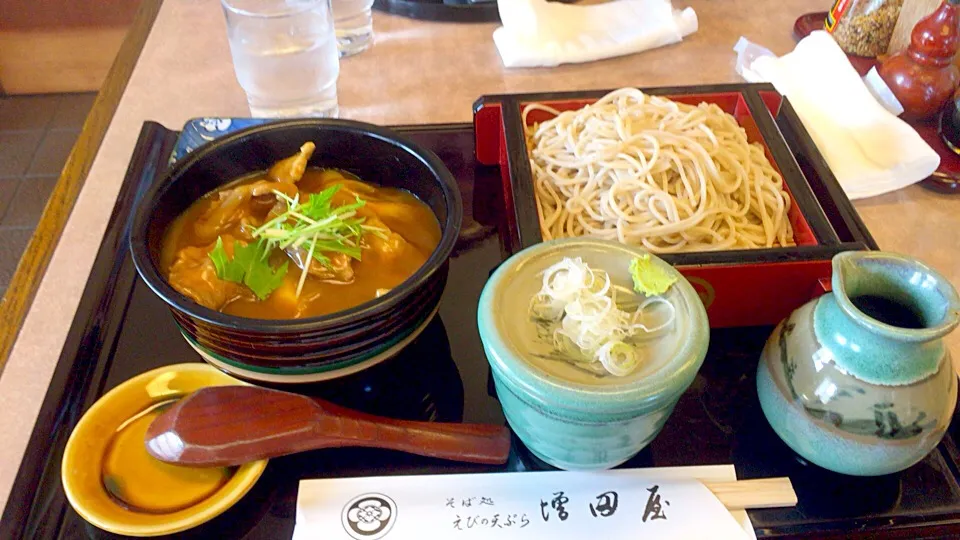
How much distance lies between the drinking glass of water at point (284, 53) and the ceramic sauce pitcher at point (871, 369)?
125cm

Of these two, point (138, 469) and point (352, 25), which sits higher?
point (352, 25)

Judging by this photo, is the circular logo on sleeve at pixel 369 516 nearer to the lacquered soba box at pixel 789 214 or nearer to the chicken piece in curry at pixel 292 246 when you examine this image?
the chicken piece in curry at pixel 292 246

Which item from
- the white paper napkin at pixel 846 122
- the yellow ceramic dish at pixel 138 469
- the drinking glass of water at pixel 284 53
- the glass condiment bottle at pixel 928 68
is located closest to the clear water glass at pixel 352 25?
the drinking glass of water at pixel 284 53

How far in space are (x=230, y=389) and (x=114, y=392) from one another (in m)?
0.19

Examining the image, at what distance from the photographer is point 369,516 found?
37.3 inches

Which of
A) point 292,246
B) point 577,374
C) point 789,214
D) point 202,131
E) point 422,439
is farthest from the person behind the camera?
point 202,131

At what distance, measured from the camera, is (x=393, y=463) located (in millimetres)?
1038

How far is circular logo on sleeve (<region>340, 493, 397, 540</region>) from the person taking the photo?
93 centimetres

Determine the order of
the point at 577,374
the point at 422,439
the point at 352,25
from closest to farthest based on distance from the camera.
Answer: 1. the point at 577,374
2. the point at 422,439
3. the point at 352,25

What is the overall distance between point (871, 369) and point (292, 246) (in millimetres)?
849

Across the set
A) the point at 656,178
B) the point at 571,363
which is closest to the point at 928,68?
the point at 656,178

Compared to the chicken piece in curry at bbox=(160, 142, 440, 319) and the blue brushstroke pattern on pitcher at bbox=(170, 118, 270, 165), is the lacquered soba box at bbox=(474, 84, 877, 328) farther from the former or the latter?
the blue brushstroke pattern on pitcher at bbox=(170, 118, 270, 165)

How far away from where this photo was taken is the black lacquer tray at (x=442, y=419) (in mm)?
970

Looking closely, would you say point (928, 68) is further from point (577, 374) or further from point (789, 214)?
point (577, 374)
